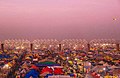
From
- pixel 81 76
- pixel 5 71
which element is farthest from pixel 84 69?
pixel 5 71

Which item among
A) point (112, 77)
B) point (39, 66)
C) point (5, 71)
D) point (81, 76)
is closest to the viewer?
point (112, 77)

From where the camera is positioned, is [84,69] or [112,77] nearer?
[112,77]

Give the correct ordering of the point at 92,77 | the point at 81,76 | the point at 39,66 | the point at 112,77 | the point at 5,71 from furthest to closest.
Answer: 1. the point at 39,66
2. the point at 5,71
3. the point at 81,76
4. the point at 92,77
5. the point at 112,77

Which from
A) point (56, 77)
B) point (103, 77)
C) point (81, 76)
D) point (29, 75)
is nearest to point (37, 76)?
point (29, 75)

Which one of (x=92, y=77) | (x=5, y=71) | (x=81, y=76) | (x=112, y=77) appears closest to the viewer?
(x=112, y=77)

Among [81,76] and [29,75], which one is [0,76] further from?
[81,76]

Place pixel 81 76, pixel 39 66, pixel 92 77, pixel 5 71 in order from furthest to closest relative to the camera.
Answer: pixel 39 66
pixel 5 71
pixel 81 76
pixel 92 77

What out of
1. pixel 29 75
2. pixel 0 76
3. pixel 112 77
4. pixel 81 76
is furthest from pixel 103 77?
pixel 0 76

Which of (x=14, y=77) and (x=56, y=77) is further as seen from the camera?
(x=14, y=77)

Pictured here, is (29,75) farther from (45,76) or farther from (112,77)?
(112,77)
